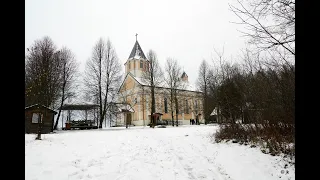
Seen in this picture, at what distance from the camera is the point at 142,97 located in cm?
3819

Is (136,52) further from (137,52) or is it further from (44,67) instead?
(44,67)

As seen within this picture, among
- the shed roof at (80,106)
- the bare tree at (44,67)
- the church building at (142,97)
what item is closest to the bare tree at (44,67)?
the bare tree at (44,67)

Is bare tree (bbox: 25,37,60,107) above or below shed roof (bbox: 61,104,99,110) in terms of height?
above

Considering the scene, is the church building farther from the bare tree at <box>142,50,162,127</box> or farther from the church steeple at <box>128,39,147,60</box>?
the bare tree at <box>142,50,162,127</box>

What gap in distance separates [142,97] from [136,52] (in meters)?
13.7

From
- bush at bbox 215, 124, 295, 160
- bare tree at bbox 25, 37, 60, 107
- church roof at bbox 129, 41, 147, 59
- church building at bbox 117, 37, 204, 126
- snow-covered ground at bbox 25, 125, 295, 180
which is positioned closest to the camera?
snow-covered ground at bbox 25, 125, 295, 180

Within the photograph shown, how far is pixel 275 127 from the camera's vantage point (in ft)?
20.4

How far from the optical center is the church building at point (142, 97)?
40031 mm

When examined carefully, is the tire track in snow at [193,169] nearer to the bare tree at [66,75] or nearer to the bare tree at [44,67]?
the bare tree at [44,67]

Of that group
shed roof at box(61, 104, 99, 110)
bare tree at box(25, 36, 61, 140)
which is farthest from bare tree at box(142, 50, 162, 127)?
bare tree at box(25, 36, 61, 140)

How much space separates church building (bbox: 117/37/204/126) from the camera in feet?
131
